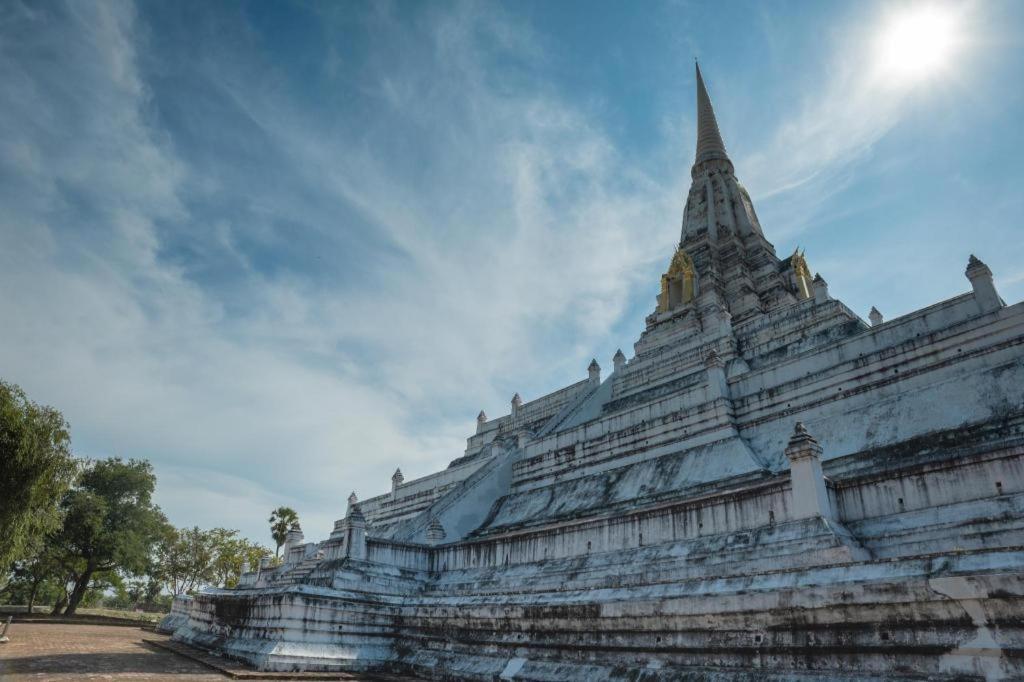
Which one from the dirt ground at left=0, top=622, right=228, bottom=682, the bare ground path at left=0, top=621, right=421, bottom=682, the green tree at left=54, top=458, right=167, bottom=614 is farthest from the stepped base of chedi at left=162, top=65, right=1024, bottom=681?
the green tree at left=54, top=458, right=167, bottom=614

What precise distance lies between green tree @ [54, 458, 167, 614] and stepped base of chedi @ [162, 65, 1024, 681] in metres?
20.8

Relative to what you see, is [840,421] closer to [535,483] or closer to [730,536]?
[730,536]

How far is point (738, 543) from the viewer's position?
14172 mm

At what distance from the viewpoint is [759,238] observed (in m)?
43.7

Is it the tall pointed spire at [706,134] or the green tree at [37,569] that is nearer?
the green tree at [37,569]

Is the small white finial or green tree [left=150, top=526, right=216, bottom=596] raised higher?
the small white finial

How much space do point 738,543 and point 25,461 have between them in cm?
2102

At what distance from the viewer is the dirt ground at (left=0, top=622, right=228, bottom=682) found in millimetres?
12751

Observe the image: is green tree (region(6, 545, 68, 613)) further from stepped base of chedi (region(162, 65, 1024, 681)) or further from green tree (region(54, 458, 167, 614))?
stepped base of chedi (region(162, 65, 1024, 681))

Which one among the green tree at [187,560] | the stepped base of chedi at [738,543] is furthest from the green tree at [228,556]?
the stepped base of chedi at [738,543]

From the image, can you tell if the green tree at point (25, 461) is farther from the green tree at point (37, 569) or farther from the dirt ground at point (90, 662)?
the green tree at point (37, 569)

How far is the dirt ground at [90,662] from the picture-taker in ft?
41.8

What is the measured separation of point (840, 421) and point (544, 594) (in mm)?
10515

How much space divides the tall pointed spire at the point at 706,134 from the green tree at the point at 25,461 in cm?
4548
